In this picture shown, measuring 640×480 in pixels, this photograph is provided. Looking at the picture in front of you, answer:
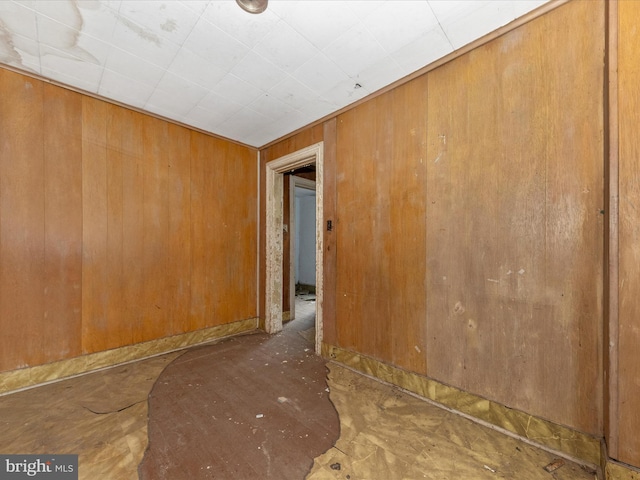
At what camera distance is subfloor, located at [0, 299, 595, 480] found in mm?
1342

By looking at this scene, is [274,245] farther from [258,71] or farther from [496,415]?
[496,415]

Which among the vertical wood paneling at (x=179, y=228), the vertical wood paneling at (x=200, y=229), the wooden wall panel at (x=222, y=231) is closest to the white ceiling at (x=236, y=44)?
the vertical wood paneling at (x=179, y=228)

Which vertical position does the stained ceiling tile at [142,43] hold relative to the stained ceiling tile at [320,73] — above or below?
above

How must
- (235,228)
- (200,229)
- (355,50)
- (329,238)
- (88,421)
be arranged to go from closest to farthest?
(88,421), (355,50), (329,238), (200,229), (235,228)

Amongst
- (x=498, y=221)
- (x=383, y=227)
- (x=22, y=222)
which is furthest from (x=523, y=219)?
(x=22, y=222)

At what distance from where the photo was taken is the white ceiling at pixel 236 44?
1.51 m

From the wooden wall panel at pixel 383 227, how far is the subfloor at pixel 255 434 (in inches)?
17.4

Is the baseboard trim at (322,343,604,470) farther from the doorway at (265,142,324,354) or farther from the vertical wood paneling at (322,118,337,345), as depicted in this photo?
the doorway at (265,142,324,354)

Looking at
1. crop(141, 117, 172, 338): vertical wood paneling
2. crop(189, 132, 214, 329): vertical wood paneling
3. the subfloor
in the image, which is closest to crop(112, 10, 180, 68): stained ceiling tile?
crop(141, 117, 172, 338): vertical wood paneling

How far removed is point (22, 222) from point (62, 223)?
227mm

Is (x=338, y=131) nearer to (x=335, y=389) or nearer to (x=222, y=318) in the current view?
(x=335, y=389)

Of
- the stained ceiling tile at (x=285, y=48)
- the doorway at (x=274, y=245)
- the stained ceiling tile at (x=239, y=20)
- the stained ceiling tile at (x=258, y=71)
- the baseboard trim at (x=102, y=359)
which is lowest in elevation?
the baseboard trim at (x=102, y=359)

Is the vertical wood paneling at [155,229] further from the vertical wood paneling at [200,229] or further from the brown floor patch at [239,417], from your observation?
the brown floor patch at [239,417]

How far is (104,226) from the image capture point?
8.07 ft
